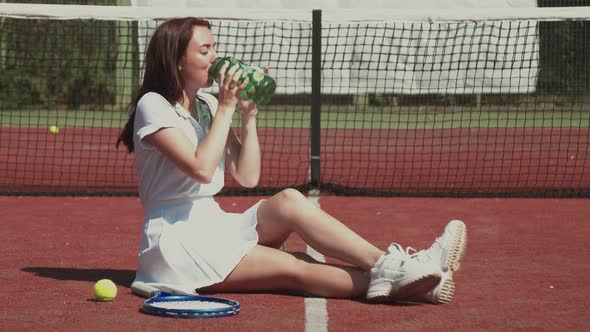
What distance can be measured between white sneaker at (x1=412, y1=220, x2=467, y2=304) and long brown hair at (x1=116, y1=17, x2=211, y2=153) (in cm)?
139

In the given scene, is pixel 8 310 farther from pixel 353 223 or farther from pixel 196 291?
pixel 353 223

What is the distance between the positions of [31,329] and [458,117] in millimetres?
14079

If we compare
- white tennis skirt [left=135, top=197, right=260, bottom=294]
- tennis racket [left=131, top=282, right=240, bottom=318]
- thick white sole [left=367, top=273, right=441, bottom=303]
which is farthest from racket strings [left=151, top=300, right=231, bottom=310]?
thick white sole [left=367, top=273, right=441, bottom=303]

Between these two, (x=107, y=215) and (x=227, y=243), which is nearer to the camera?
(x=227, y=243)

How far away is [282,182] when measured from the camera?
10453mm

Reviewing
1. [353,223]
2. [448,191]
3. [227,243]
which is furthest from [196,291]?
[448,191]

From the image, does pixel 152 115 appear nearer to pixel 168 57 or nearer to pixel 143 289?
pixel 168 57

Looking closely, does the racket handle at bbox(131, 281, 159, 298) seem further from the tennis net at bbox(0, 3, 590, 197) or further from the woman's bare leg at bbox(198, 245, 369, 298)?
the tennis net at bbox(0, 3, 590, 197)

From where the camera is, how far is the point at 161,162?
5223mm

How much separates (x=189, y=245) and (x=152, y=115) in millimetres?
620

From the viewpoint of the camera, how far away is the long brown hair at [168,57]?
523 cm

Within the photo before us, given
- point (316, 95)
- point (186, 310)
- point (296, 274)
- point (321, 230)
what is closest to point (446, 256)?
point (321, 230)

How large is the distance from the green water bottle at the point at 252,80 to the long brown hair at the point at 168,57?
0.55ft

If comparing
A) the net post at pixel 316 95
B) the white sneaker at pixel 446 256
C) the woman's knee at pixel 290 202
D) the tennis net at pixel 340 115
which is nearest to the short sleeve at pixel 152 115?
the woman's knee at pixel 290 202
